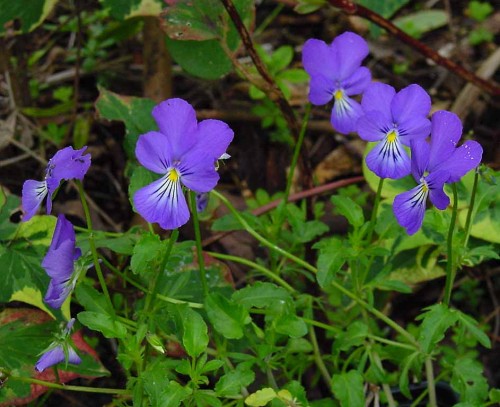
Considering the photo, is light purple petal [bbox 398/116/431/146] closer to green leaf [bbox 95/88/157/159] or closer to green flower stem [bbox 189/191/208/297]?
green flower stem [bbox 189/191/208/297]

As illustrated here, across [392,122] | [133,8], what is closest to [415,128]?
[392,122]

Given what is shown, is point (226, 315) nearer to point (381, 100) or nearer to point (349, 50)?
point (381, 100)

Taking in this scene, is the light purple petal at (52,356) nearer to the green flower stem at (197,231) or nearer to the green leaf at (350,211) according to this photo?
the green flower stem at (197,231)

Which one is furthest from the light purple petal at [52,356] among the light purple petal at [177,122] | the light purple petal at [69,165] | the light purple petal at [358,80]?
the light purple petal at [358,80]

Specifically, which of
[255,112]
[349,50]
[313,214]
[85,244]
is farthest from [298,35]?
[85,244]

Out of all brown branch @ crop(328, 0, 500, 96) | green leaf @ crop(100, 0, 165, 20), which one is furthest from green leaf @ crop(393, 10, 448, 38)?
green leaf @ crop(100, 0, 165, 20)

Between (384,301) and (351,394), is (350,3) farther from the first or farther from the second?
(351,394)
